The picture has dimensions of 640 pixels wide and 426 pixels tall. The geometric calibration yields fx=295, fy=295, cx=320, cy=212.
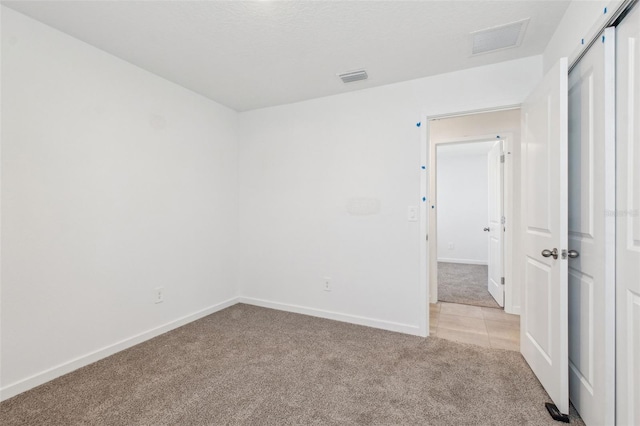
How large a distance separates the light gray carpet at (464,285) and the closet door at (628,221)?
253 cm

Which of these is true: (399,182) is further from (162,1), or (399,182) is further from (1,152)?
(1,152)

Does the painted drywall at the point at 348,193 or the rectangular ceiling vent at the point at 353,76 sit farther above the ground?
the rectangular ceiling vent at the point at 353,76

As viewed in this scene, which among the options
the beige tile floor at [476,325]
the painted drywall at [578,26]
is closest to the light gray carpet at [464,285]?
the beige tile floor at [476,325]

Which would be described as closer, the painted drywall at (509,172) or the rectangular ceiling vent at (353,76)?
the rectangular ceiling vent at (353,76)

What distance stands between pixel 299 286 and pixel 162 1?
2.80 m

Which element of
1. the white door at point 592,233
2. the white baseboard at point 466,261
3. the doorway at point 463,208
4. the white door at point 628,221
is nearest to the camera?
the white door at point 628,221

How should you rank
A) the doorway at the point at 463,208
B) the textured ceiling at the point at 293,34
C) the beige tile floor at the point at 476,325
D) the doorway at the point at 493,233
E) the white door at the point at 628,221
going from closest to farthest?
the white door at the point at 628,221 < the textured ceiling at the point at 293,34 < the beige tile floor at the point at 476,325 < the doorway at the point at 493,233 < the doorway at the point at 463,208

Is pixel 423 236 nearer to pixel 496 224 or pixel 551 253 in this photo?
pixel 551 253

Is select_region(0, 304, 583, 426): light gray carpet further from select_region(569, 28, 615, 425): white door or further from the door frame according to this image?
the door frame

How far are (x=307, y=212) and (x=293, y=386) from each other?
185cm

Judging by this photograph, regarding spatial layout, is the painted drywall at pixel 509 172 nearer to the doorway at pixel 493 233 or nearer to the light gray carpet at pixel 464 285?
the doorway at pixel 493 233

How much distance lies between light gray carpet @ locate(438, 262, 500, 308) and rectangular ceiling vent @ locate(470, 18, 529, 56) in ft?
9.56

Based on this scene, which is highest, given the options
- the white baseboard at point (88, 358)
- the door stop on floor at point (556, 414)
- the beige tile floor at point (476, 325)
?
the white baseboard at point (88, 358)

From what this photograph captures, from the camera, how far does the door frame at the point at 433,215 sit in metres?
2.79
